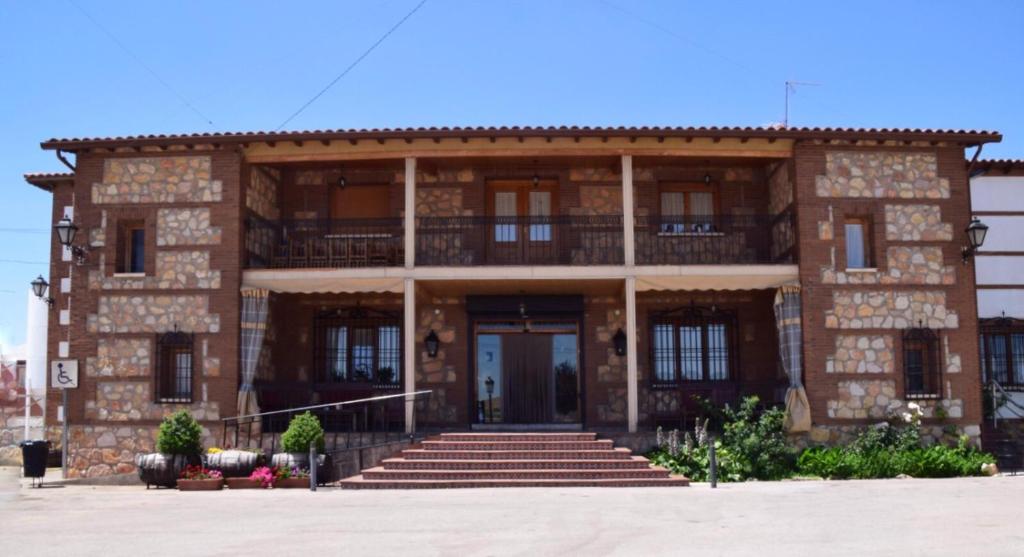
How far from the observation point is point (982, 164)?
20.5 m

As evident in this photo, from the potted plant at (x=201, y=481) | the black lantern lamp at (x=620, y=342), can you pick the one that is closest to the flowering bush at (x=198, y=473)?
the potted plant at (x=201, y=481)

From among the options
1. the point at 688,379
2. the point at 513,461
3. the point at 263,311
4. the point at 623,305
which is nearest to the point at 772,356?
the point at 688,379

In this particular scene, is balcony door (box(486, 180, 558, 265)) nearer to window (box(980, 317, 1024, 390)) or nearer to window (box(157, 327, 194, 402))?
window (box(157, 327, 194, 402))

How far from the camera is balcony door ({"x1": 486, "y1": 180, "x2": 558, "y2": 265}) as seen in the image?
20438mm

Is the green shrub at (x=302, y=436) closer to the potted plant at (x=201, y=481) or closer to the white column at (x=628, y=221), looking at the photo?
the potted plant at (x=201, y=481)

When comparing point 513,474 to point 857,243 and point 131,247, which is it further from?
point 131,247

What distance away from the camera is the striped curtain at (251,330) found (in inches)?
739

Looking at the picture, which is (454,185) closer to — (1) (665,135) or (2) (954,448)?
(1) (665,135)

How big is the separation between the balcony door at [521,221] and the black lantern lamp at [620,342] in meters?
2.16

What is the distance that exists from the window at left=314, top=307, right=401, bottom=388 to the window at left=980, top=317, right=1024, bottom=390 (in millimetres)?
12509

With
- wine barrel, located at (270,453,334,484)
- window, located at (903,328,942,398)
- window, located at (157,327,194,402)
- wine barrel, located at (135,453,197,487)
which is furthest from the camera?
window, located at (157,327,194,402)

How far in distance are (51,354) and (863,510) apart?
17587 mm

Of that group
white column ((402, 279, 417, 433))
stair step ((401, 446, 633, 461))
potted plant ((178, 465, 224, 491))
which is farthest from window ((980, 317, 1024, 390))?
potted plant ((178, 465, 224, 491))

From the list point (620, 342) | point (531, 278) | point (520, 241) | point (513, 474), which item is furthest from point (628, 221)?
point (513, 474)
